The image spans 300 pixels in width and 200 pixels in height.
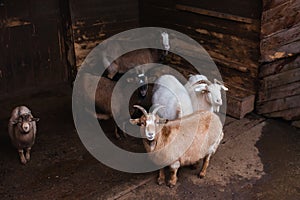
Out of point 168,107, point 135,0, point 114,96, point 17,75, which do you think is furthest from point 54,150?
point 135,0

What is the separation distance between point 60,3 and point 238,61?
3.35m

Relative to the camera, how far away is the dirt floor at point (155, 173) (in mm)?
5059

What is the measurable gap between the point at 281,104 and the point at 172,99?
2038mm

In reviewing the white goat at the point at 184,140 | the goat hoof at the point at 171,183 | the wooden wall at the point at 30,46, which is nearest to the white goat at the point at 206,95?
the white goat at the point at 184,140

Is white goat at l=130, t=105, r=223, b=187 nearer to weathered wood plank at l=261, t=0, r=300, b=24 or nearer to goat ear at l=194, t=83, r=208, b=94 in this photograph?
goat ear at l=194, t=83, r=208, b=94

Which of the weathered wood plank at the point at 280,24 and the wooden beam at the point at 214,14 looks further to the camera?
the wooden beam at the point at 214,14

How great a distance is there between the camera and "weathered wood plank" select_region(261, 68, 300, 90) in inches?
261

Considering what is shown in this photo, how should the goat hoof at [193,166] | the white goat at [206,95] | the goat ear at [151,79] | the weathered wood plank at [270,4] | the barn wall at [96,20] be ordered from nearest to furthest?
1. the goat hoof at [193,166]
2. the white goat at [206,95]
3. the weathered wood plank at [270,4]
4. the goat ear at [151,79]
5. the barn wall at [96,20]

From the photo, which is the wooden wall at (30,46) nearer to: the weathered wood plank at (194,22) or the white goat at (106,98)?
the white goat at (106,98)

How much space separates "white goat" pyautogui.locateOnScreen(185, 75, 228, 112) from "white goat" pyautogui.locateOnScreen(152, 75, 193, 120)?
95 millimetres

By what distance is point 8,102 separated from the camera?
7457mm

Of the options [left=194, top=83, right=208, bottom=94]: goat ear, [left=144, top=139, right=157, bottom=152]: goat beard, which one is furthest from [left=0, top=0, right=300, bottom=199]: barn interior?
[left=194, top=83, right=208, bottom=94]: goat ear

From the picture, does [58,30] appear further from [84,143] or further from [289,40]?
[289,40]

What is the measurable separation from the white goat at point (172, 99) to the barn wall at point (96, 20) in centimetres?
231
